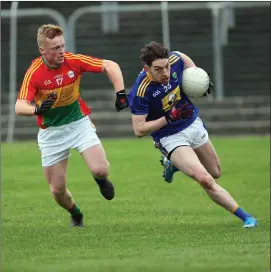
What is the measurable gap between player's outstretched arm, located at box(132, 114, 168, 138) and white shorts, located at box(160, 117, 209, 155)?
327 mm

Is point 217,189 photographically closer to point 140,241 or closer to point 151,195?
point 140,241

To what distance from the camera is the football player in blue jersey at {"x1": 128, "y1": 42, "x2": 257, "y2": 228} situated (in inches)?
434

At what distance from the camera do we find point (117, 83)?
1109cm

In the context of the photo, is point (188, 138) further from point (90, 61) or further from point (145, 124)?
point (90, 61)

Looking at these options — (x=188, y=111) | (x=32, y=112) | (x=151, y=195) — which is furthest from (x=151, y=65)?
(x=151, y=195)

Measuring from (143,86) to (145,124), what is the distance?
0.43m

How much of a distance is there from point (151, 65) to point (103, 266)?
2973mm

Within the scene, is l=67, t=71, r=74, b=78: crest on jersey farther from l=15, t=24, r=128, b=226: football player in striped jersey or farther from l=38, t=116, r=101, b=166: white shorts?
l=38, t=116, r=101, b=166: white shorts

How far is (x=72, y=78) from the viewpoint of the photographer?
11367 millimetres

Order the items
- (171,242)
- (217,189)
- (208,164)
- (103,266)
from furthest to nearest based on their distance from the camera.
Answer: (208,164) → (217,189) → (171,242) → (103,266)

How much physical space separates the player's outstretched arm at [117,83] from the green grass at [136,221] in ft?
4.40

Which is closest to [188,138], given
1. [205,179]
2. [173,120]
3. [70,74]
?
[173,120]

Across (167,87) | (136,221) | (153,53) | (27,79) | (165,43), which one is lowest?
(136,221)

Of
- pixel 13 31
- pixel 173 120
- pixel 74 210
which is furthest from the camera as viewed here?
pixel 13 31
